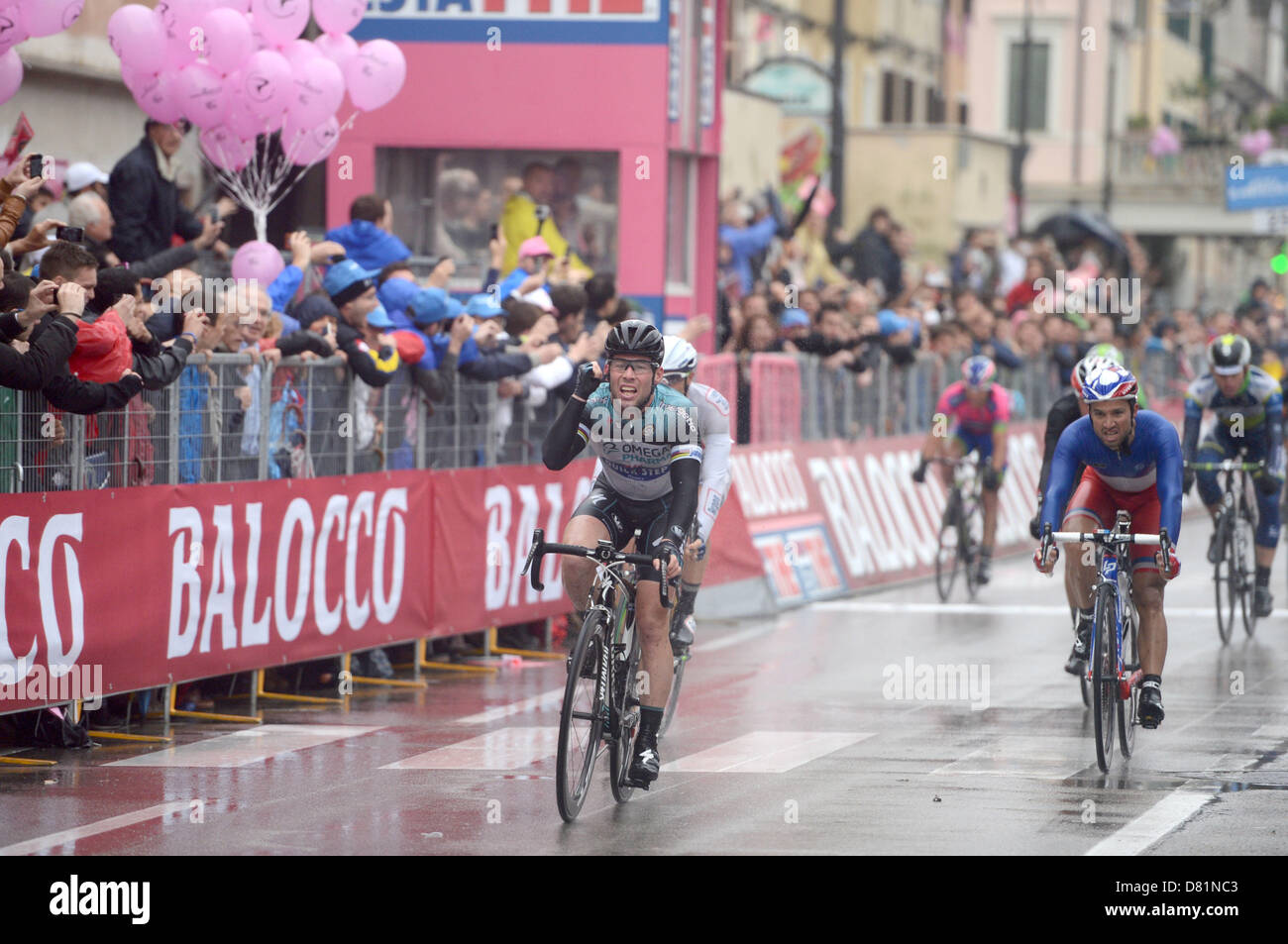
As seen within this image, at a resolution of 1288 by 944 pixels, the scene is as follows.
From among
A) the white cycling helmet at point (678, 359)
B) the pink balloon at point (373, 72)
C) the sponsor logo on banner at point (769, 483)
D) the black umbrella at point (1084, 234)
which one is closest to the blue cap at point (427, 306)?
the pink balloon at point (373, 72)

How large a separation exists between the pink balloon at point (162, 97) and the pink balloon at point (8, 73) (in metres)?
1.40

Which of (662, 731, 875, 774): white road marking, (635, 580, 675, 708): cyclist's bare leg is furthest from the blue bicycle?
(635, 580, 675, 708): cyclist's bare leg

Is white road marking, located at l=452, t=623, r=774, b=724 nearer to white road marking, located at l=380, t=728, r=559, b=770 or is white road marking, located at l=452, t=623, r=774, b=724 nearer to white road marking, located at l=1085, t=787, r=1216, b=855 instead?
white road marking, located at l=380, t=728, r=559, b=770

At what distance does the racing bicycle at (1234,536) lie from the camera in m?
16.4

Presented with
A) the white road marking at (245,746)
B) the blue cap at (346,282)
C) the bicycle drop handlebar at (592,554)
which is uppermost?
the blue cap at (346,282)

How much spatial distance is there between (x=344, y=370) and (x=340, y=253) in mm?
857

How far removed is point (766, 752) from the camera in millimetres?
11508

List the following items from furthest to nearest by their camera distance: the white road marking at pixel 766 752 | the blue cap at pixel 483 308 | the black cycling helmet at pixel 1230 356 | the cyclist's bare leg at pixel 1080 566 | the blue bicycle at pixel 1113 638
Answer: the black cycling helmet at pixel 1230 356 < the blue cap at pixel 483 308 < the cyclist's bare leg at pixel 1080 566 < the white road marking at pixel 766 752 < the blue bicycle at pixel 1113 638

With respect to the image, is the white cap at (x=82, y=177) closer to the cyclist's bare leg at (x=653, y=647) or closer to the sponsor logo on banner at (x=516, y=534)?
the sponsor logo on banner at (x=516, y=534)

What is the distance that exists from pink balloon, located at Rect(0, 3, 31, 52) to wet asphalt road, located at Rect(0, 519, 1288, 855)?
383 cm

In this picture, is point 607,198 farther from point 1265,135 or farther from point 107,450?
point 1265,135

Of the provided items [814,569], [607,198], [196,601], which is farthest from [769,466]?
[196,601]

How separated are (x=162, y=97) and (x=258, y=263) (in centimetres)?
119

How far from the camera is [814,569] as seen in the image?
19.5 m
